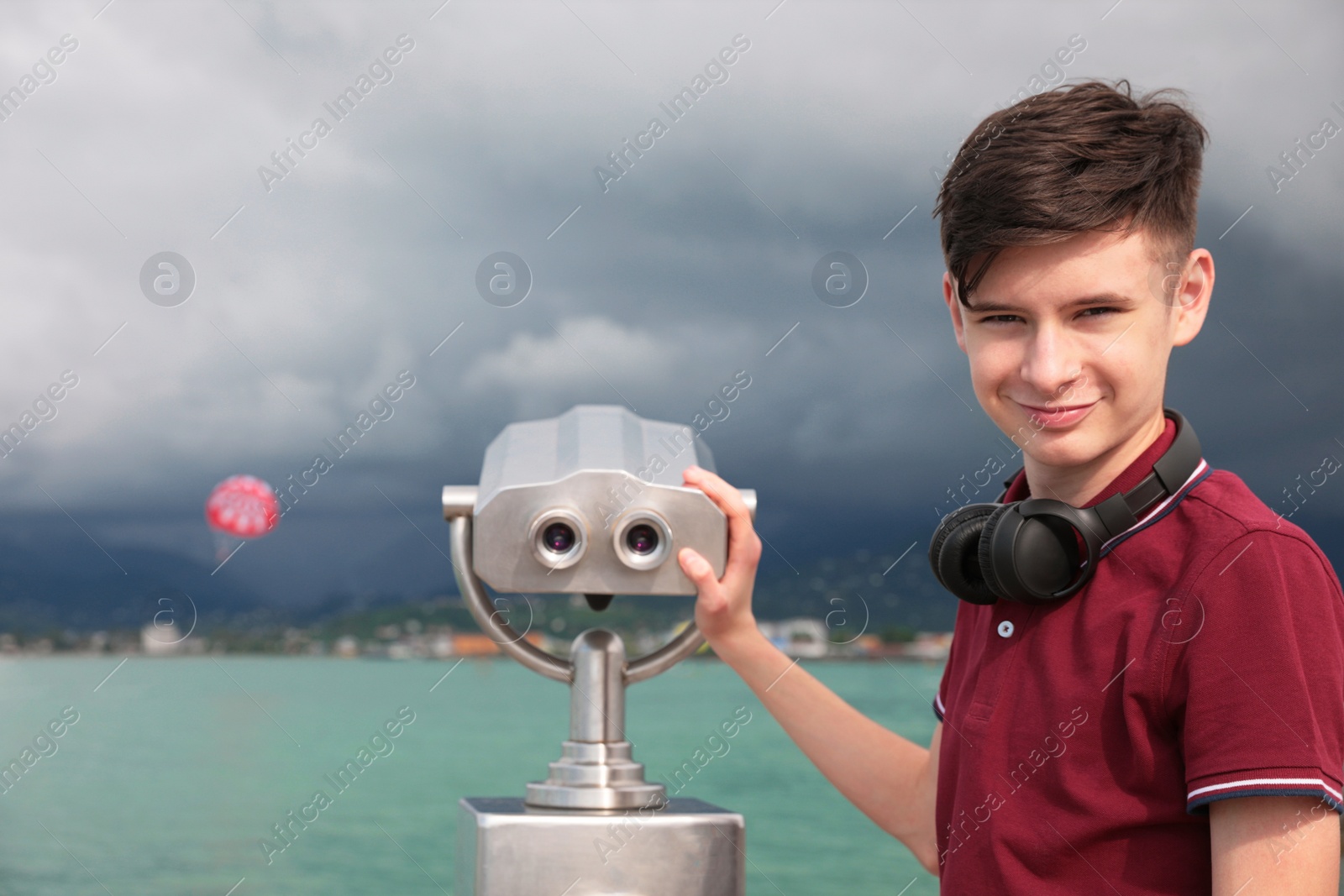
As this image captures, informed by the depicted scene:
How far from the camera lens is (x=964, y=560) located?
1.55 metres

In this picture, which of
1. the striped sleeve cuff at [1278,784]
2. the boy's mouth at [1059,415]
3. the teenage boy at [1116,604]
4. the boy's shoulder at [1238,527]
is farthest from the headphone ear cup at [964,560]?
the striped sleeve cuff at [1278,784]

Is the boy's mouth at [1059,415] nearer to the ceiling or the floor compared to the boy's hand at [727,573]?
nearer to the ceiling

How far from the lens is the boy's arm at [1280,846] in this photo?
3.90 feet

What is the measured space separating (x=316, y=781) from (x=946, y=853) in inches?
1565

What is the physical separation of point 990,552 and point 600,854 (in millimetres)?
543

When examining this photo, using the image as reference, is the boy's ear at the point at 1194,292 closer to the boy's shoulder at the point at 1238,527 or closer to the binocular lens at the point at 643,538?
the boy's shoulder at the point at 1238,527

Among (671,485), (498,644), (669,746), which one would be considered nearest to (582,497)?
(671,485)

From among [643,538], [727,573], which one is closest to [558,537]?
[643,538]

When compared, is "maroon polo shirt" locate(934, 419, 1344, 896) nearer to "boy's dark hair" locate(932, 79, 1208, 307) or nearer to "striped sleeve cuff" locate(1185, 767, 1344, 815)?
"striped sleeve cuff" locate(1185, 767, 1344, 815)

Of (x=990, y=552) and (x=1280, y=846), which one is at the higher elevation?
(x=990, y=552)

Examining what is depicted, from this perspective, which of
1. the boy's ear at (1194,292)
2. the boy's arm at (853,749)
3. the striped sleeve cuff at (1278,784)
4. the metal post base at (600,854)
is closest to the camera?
the striped sleeve cuff at (1278,784)

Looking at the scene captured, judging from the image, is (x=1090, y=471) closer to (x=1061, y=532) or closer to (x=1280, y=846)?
(x=1061, y=532)

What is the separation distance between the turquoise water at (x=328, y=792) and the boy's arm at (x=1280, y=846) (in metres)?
2.87

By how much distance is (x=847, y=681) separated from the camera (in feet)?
324
